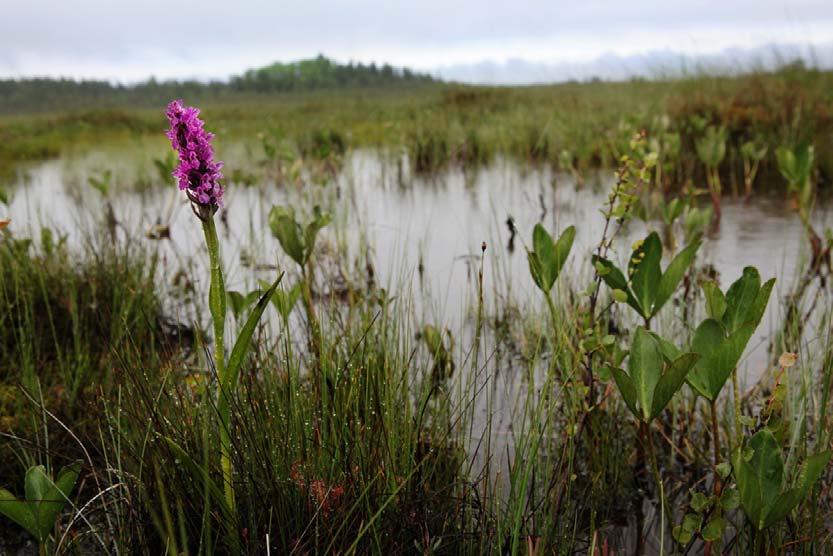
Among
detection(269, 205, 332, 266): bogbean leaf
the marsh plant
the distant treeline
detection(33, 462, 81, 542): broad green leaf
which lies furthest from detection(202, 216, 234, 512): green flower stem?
the distant treeline

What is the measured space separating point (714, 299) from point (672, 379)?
27 centimetres

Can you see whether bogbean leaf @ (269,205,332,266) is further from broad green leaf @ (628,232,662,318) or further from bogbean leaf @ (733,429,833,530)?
bogbean leaf @ (733,429,833,530)

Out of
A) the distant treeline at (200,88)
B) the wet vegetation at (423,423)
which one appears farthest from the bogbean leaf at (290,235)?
the distant treeline at (200,88)

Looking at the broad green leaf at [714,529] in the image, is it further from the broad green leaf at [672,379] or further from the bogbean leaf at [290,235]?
the bogbean leaf at [290,235]

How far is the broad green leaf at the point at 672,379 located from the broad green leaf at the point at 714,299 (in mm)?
238

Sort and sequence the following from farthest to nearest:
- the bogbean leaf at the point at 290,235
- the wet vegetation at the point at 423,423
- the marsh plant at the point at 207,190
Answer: the bogbean leaf at the point at 290,235 < the wet vegetation at the point at 423,423 < the marsh plant at the point at 207,190

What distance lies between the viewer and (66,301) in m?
2.77

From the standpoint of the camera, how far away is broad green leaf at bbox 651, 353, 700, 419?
49.8 inches

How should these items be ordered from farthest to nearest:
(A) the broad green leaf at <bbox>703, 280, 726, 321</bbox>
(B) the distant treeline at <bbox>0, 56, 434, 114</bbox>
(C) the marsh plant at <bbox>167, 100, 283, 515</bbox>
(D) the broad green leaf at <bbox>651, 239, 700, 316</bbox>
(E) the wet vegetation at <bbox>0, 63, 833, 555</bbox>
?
(B) the distant treeline at <bbox>0, 56, 434, 114</bbox> → (D) the broad green leaf at <bbox>651, 239, 700, 316</bbox> → (A) the broad green leaf at <bbox>703, 280, 726, 321</bbox> → (E) the wet vegetation at <bbox>0, 63, 833, 555</bbox> → (C) the marsh plant at <bbox>167, 100, 283, 515</bbox>

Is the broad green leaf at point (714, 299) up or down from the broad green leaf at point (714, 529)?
up

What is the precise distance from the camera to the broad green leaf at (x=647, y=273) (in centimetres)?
176

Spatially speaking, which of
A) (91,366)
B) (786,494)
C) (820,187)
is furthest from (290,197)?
(786,494)

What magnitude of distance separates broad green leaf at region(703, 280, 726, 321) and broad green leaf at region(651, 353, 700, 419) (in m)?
0.24

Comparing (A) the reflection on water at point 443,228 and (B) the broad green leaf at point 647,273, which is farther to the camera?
(A) the reflection on water at point 443,228
